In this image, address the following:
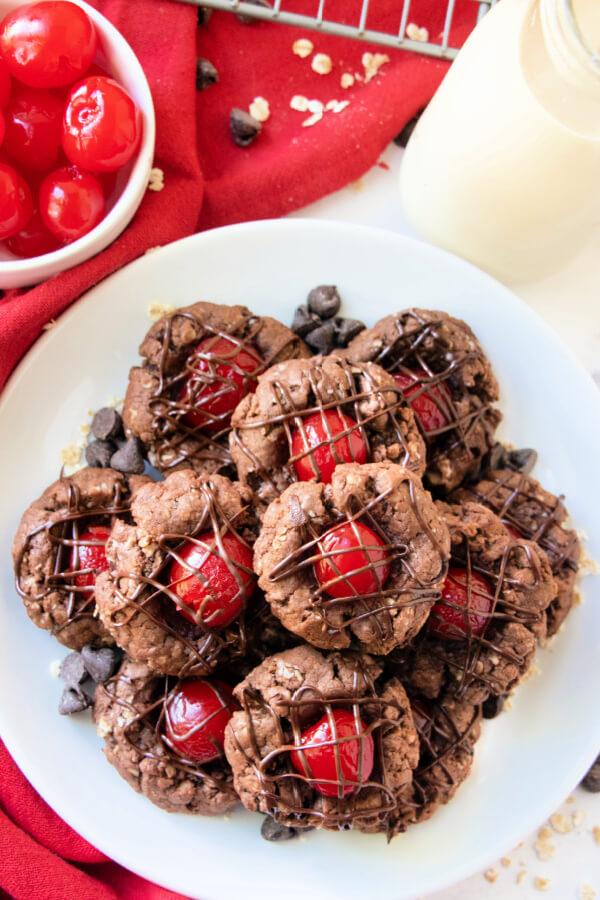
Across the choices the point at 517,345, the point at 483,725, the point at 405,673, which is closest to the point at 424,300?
the point at 517,345

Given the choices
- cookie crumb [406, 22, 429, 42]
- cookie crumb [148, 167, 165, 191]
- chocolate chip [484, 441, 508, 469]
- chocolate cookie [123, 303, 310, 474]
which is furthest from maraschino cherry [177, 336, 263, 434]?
cookie crumb [406, 22, 429, 42]

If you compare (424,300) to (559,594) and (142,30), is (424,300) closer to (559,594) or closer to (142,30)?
(559,594)

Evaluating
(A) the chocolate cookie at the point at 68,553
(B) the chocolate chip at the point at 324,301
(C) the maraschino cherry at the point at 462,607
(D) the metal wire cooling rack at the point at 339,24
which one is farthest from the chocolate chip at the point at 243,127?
(C) the maraschino cherry at the point at 462,607

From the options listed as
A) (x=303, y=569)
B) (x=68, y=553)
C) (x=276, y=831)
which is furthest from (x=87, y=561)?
(x=276, y=831)

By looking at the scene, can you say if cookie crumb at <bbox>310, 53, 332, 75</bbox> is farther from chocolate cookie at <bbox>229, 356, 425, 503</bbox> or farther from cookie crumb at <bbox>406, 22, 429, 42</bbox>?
chocolate cookie at <bbox>229, 356, 425, 503</bbox>

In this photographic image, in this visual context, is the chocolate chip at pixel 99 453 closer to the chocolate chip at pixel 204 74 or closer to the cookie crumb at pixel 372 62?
the chocolate chip at pixel 204 74

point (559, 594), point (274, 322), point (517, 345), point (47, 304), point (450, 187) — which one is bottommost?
point (559, 594)
